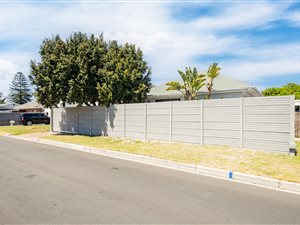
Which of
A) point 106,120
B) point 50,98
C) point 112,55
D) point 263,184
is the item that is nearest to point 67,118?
point 50,98

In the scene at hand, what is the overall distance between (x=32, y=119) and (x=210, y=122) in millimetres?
30627

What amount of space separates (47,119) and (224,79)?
26346mm

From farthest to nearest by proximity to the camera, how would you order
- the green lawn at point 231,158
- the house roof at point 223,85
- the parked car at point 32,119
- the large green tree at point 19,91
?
the large green tree at point 19,91 → the parked car at point 32,119 → the house roof at point 223,85 → the green lawn at point 231,158

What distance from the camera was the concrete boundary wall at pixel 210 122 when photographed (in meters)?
10.9

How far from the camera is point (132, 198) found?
5.85m


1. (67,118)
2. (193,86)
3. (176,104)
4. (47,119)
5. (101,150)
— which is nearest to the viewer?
(101,150)

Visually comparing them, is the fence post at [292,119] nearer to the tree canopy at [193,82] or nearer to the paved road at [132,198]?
the paved road at [132,198]

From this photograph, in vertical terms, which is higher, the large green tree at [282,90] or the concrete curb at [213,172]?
the large green tree at [282,90]

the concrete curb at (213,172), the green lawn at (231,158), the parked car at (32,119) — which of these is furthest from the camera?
the parked car at (32,119)

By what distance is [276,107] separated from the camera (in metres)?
11.0

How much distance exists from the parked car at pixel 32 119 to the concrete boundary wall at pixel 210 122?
20221 mm

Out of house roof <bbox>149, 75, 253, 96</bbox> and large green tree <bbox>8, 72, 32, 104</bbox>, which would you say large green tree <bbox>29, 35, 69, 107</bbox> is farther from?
large green tree <bbox>8, 72, 32, 104</bbox>

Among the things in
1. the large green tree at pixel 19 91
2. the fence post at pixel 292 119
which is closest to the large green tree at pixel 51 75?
the fence post at pixel 292 119

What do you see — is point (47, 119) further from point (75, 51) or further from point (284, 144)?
point (284, 144)
